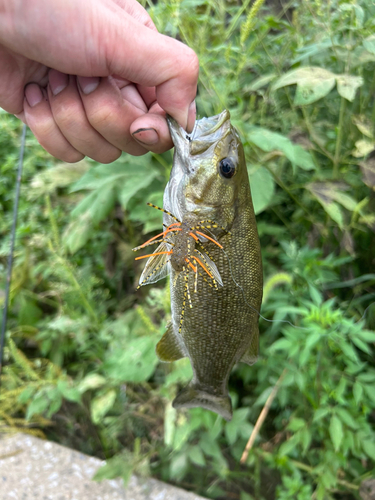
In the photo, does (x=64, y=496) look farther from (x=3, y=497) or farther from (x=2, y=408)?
(x=2, y=408)

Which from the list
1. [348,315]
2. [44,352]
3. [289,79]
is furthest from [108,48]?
[44,352]

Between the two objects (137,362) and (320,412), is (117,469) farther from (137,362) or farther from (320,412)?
(320,412)

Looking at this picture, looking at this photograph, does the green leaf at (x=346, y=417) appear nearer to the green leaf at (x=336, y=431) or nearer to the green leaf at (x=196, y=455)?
the green leaf at (x=336, y=431)

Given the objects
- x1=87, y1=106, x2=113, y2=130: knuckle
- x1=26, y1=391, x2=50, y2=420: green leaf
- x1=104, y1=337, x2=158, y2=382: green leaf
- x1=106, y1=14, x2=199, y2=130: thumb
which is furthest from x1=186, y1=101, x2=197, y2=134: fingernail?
x1=26, y1=391, x2=50, y2=420: green leaf

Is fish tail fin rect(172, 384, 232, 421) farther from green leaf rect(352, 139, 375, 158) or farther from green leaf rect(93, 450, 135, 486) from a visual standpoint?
green leaf rect(352, 139, 375, 158)

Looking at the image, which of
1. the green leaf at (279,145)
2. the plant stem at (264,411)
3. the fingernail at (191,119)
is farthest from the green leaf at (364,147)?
the plant stem at (264,411)

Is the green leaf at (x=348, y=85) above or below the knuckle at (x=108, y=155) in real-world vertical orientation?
above
